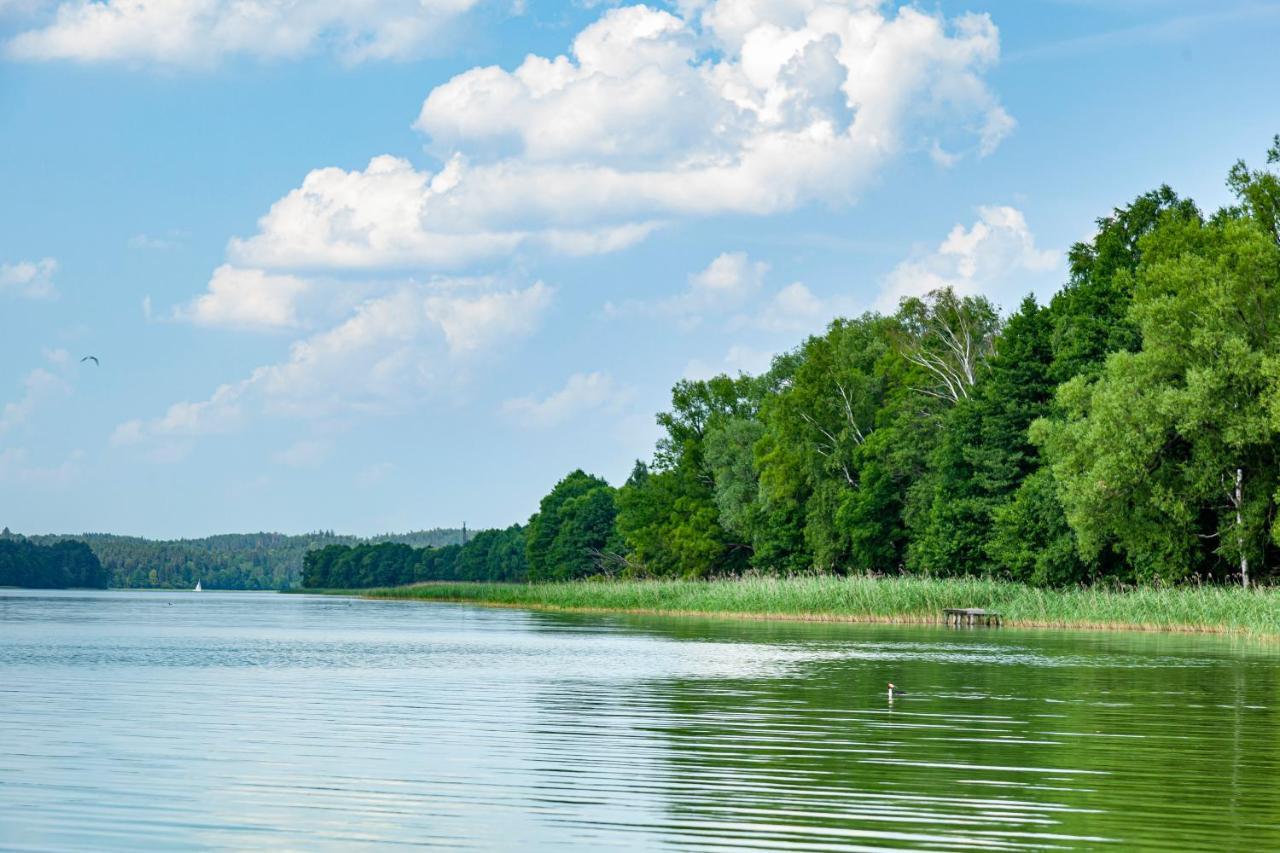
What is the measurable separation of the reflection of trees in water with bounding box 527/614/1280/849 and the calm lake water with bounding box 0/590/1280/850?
0.06 meters

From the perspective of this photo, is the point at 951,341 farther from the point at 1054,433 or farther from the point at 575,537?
the point at 575,537

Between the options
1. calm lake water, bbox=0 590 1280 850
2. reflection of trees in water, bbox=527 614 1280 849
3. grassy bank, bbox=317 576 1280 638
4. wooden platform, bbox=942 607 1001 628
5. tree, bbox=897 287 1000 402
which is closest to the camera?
calm lake water, bbox=0 590 1280 850

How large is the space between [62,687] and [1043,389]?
52364 millimetres

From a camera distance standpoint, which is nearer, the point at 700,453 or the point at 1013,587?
the point at 1013,587

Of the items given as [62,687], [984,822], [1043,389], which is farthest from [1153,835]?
[1043,389]

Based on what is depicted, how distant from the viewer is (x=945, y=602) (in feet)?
203

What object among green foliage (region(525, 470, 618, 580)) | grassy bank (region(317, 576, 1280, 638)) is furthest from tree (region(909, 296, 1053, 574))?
green foliage (region(525, 470, 618, 580))

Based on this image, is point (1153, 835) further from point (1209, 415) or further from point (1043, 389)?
point (1043, 389)

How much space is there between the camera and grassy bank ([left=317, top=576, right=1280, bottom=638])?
1999 inches

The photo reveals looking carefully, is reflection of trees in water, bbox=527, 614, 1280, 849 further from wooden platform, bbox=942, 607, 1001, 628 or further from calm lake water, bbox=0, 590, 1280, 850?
wooden platform, bbox=942, 607, 1001, 628

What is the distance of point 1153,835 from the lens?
12.8m

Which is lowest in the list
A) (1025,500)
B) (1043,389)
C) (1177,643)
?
(1177,643)

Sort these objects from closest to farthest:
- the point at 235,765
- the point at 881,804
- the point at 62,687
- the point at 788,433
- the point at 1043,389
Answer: the point at 881,804 < the point at 235,765 < the point at 62,687 < the point at 1043,389 < the point at 788,433

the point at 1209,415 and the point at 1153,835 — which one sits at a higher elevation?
the point at 1209,415
